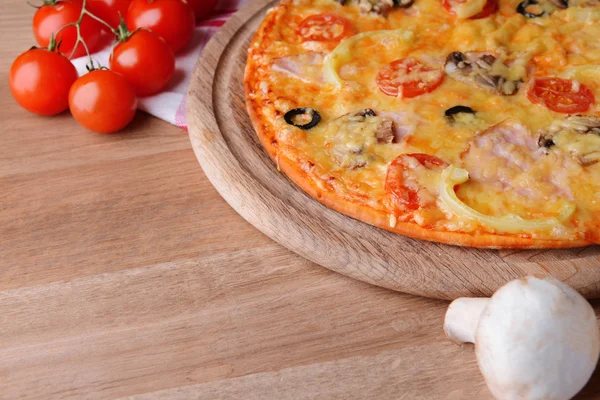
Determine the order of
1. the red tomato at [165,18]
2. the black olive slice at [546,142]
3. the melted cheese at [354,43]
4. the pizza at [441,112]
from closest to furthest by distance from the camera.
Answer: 1. the pizza at [441,112]
2. the black olive slice at [546,142]
3. the melted cheese at [354,43]
4. the red tomato at [165,18]

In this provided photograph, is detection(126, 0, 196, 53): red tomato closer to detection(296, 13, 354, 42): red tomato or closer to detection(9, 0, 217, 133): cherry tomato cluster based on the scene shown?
detection(9, 0, 217, 133): cherry tomato cluster

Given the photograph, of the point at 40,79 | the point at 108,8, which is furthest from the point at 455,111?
the point at 108,8

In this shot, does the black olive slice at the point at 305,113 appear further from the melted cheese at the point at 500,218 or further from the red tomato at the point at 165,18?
the red tomato at the point at 165,18

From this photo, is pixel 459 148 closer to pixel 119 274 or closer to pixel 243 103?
pixel 243 103

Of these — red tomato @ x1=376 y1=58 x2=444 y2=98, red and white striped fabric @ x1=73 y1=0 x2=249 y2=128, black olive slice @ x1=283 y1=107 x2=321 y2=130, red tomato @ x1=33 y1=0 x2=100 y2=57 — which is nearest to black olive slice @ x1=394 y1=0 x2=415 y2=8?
red tomato @ x1=376 y1=58 x2=444 y2=98

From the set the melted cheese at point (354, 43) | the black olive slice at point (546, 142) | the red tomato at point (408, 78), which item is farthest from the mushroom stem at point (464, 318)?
the melted cheese at point (354, 43)

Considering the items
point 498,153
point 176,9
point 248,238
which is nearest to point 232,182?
point 248,238
